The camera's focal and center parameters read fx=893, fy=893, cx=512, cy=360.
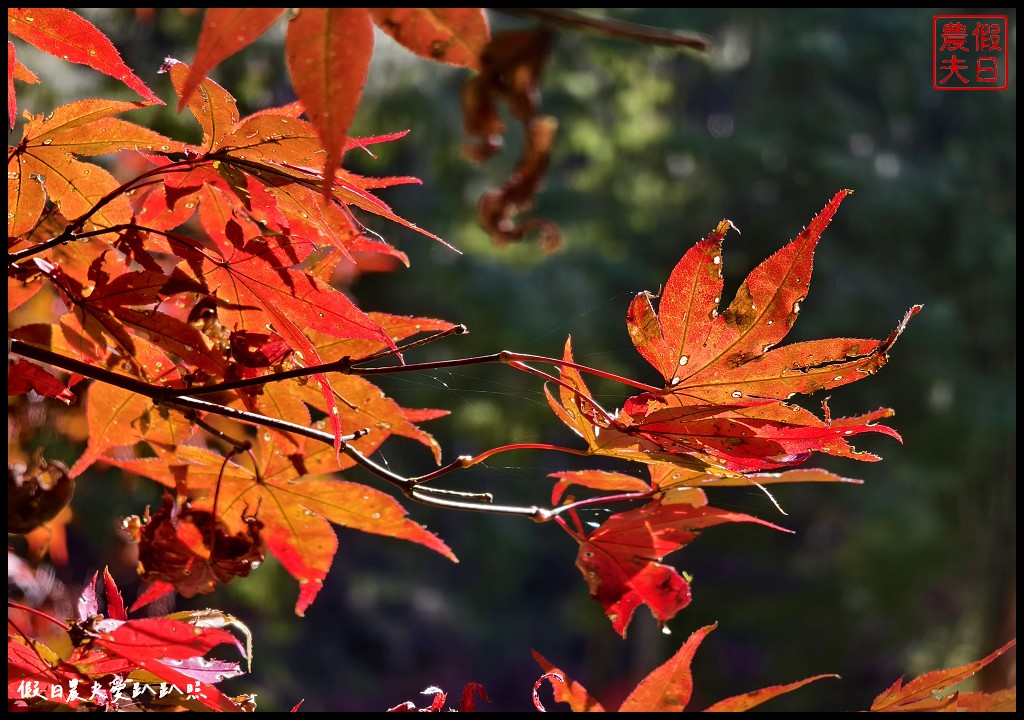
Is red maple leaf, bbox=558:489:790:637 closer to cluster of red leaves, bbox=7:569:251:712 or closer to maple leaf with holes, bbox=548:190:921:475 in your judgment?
maple leaf with holes, bbox=548:190:921:475

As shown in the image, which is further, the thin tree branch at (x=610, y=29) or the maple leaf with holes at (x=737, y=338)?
the maple leaf with holes at (x=737, y=338)

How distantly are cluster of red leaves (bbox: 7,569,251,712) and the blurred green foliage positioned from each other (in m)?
3.44

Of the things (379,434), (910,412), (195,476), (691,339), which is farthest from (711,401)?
(910,412)

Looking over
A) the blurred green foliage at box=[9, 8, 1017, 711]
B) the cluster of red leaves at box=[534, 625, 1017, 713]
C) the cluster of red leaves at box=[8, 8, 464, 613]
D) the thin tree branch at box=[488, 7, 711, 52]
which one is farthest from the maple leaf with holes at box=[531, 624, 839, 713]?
the blurred green foliage at box=[9, 8, 1017, 711]

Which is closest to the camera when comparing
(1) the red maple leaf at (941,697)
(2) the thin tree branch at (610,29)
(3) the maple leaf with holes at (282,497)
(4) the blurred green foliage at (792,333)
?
(2) the thin tree branch at (610,29)

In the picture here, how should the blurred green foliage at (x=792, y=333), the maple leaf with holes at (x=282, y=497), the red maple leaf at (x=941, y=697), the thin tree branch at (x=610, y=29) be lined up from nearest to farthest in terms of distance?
the thin tree branch at (x=610, y=29) → the red maple leaf at (x=941, y=697) → the maple leaf with holes at (x=282, y=497) → the blurred green foliage at (x=792, y=333)

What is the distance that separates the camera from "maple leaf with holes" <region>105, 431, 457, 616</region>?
46cm

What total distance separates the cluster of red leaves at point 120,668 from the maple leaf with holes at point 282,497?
7 cm

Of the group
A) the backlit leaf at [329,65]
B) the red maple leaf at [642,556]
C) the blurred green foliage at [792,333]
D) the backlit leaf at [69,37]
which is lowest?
the blurred green foliage at [792,333]

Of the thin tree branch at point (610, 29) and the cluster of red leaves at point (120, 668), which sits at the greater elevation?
the thin tree branch at point (610, 29)

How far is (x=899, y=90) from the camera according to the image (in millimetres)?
5738

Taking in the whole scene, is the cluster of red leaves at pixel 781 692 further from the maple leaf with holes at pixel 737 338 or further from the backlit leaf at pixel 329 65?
the backlit leaf at pixel 329 65

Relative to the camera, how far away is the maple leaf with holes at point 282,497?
46 cm

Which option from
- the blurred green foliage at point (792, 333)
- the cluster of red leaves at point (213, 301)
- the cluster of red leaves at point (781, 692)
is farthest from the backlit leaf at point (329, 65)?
the blurred green foliage at point (792, 333)
